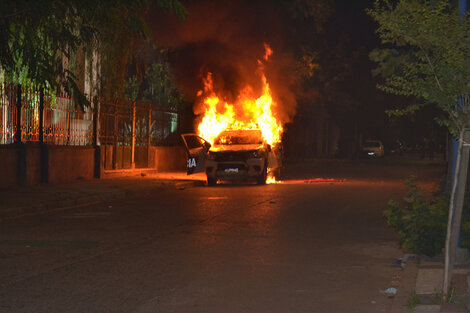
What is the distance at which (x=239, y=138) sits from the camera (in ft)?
79.2

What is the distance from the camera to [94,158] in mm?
24078

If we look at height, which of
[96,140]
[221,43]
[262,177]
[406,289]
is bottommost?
[406,289]

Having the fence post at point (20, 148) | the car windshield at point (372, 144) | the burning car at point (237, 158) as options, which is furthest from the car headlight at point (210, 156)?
the car windshield at point (372, 144)

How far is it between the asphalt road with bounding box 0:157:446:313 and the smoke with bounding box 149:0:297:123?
58.7 feet

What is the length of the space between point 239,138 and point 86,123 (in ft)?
17.0

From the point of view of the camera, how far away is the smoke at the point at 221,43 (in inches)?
1284

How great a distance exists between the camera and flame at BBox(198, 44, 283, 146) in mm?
31828

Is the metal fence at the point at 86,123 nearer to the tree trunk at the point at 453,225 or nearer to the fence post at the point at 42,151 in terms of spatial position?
the fence post at the point at 42,151

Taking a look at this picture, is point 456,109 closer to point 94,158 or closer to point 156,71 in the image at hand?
point 94,158

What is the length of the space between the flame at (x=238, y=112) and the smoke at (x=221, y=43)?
1.00ft

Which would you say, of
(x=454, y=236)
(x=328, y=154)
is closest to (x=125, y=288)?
(x=454, y=236)

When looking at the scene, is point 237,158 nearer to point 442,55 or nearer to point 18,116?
point 18,116

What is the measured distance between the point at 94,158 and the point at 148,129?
5.05 metres

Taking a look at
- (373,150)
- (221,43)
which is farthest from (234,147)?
(373,150)
